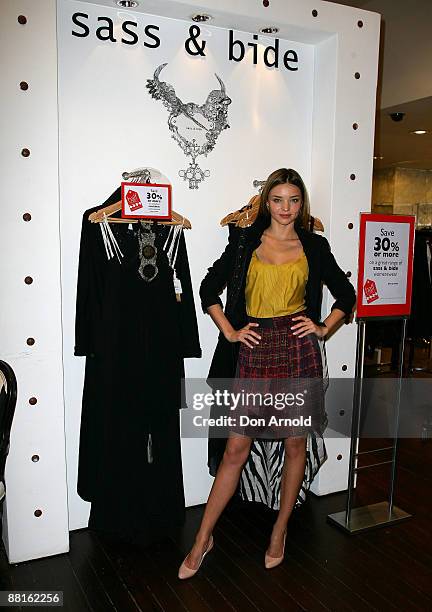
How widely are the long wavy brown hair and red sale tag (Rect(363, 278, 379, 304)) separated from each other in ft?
1.28

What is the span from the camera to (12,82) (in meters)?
2.12

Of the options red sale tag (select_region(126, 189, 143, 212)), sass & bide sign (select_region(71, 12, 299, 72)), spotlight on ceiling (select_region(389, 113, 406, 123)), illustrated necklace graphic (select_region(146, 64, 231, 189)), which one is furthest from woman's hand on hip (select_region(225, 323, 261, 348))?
spotlight on ceiling (select_region(389, 113, 406, 123))

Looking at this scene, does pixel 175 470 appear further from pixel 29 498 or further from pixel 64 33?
pixel 64 33

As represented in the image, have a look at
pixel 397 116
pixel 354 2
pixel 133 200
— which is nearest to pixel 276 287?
pixel 133 200

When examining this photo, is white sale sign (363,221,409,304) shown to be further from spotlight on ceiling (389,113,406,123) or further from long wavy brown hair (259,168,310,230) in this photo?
spotlight on ceiling (389,113,406,123)

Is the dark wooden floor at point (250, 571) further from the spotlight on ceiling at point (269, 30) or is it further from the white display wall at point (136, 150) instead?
the spotlight on ceiling at point (269, 30)

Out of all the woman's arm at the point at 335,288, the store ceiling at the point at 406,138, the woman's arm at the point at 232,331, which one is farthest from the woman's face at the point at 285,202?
the store ceiling at the point at 406,138

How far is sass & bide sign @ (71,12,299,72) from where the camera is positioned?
96.3 inches

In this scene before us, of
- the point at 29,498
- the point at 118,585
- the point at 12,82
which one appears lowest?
the point at 118,585

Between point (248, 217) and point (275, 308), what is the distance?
1.78 feet

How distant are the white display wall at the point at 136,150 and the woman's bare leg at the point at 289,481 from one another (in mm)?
634

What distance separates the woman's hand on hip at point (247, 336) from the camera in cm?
233

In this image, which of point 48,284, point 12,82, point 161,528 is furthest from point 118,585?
point 12,82

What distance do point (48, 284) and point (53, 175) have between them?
1.48 feet
